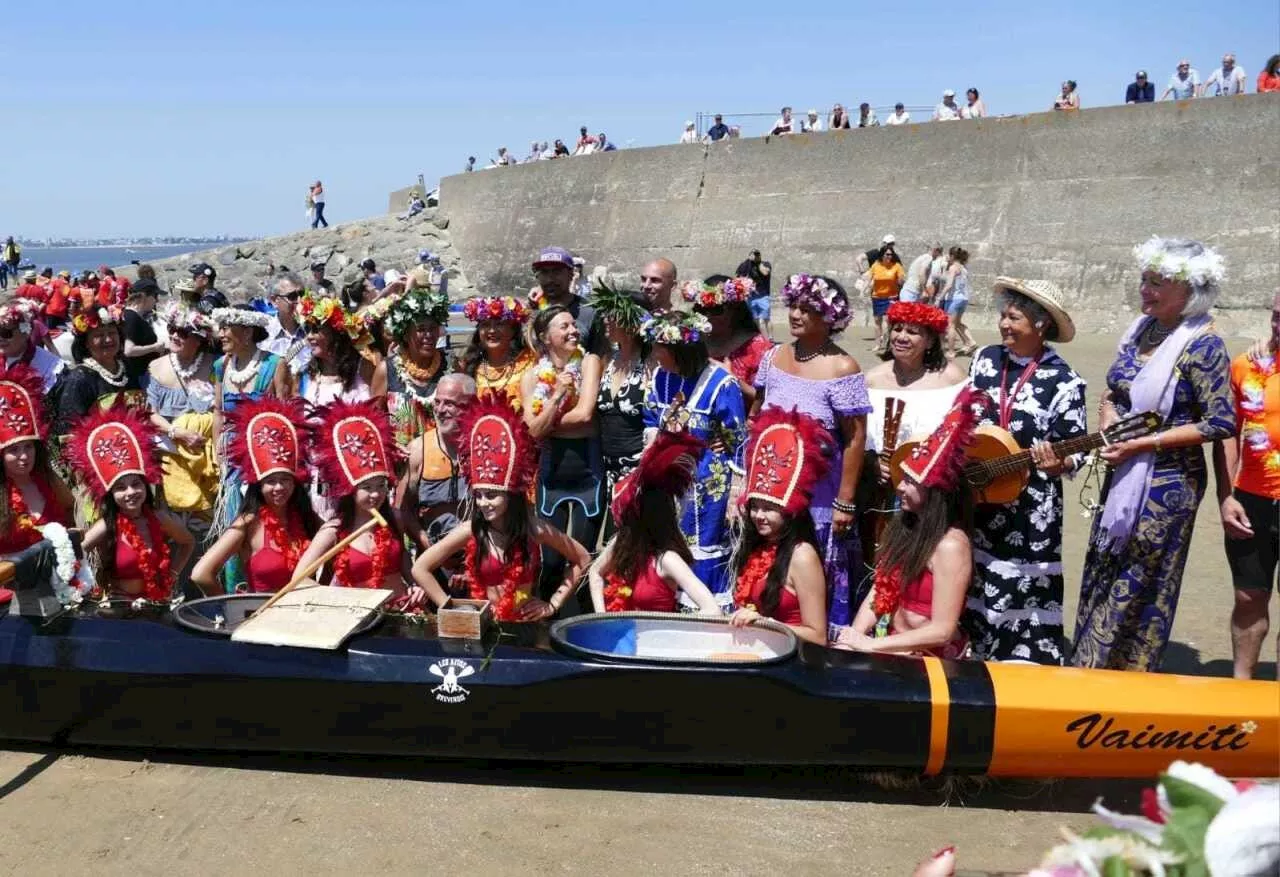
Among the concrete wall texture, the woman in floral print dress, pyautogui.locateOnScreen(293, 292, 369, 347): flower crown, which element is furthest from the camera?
the concrete wall texture

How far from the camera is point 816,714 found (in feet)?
11.8

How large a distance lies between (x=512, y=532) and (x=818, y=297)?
1517 mm

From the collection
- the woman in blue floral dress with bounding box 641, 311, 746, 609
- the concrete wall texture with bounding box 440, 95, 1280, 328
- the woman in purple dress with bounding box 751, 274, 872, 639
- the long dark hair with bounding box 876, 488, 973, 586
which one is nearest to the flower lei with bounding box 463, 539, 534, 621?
the woman in blue floral dress with bounding box 641, 311, 746, 609

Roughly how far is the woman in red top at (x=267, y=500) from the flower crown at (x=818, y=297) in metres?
2.08

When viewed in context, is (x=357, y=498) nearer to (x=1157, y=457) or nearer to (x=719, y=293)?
(x=719, y=293)

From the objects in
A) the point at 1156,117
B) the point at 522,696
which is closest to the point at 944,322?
the point at 522,696

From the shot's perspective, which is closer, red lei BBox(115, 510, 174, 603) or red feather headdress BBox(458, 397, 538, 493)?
red feather headdress BBox(458, 397, 538, 493)

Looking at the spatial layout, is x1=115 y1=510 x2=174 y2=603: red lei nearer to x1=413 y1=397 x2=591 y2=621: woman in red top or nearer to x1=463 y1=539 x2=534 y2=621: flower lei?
x1=413 y1=397 x2=591 y2=621: woman in red top

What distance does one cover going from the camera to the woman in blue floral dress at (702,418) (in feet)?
15.1

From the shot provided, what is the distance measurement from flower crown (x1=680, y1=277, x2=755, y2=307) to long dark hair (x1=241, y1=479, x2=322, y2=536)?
1.89 meters

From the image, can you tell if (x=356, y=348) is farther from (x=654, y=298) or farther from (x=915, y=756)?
(x=915, y=756)

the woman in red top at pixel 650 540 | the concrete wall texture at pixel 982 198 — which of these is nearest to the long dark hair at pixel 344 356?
the woman in red top at pixel 650 540

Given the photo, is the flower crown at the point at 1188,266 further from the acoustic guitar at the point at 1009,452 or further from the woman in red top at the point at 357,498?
the woman in red top at the point at 357,498

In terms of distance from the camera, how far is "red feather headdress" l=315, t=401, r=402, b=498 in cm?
451
